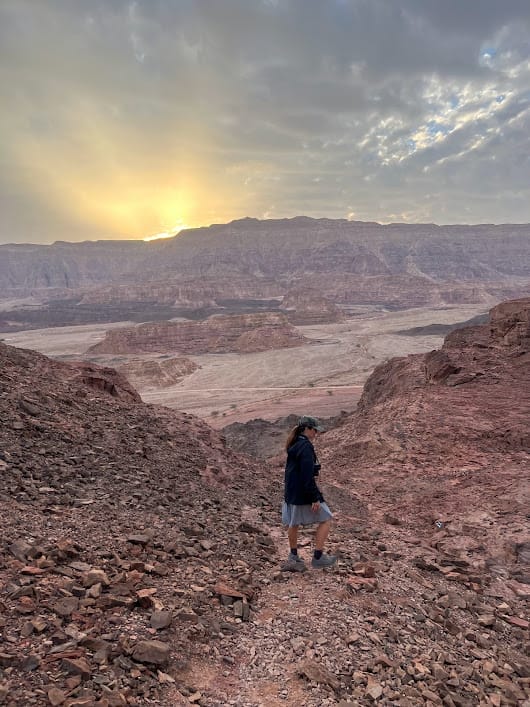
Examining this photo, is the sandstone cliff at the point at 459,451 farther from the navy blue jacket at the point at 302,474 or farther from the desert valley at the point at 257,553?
the navy blue jacket at the point at 302,474

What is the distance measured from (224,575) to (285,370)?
51.4m

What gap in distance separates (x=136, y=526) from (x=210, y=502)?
170 centimetres

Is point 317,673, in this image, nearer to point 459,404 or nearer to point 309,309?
point 459,404

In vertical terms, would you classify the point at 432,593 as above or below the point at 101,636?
below

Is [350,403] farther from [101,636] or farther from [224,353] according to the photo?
[224,353]

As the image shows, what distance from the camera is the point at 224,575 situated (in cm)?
469

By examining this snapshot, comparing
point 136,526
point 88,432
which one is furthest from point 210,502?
point 88,432

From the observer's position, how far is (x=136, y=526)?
528 centimetres

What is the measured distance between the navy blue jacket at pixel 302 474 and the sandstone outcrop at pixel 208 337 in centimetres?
6538

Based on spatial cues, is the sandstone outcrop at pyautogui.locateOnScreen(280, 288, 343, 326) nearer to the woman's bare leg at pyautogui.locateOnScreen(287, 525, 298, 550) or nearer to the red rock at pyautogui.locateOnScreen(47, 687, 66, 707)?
the woman's bare leg at pyautogui.locateOnScreen(287, 525, 298, 550)

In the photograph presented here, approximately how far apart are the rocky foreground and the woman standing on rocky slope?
179 millimetres

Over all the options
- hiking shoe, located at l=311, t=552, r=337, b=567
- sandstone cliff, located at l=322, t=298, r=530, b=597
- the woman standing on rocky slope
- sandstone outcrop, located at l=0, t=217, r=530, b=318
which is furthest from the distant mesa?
sandstone outcrop, located at l=0, t=217, r=530, b=318

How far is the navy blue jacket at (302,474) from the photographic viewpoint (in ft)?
16.1

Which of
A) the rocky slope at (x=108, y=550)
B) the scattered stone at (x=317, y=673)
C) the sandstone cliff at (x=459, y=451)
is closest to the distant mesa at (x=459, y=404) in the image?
the sandstone cliff at (x=459, y=451)
